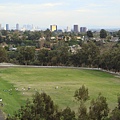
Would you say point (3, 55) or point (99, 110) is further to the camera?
point (3, 55)

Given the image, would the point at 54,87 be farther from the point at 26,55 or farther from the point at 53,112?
the point at 26,55

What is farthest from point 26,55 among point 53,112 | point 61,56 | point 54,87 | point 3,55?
point 53,112

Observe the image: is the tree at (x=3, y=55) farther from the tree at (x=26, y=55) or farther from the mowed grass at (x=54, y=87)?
the mowed grass at (x=54, y=87)

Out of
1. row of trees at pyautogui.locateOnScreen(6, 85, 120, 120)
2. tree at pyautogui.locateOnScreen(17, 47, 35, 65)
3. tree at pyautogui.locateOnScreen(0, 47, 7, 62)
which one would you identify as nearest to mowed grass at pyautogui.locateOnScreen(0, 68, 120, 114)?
row of trees at pyautogui.locateOnScreen(6, 85, 120, 120)

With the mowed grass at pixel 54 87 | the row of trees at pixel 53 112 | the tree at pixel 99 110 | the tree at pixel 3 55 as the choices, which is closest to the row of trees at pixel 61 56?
the tree at pixel 3 55

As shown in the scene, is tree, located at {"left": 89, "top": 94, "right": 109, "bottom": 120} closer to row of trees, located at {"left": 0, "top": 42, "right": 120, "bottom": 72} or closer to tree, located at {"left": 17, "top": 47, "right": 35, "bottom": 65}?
row of trees, located at {"left": 0, "top": 42, "right": 120, "bottom": 72}

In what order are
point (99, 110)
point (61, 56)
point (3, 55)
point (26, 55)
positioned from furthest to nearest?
point (26, 55), point (3, 55), point (61, 56), point (99, 110)

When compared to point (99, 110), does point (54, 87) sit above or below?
below

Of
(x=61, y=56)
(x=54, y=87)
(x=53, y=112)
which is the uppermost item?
(x=53, y=112)
